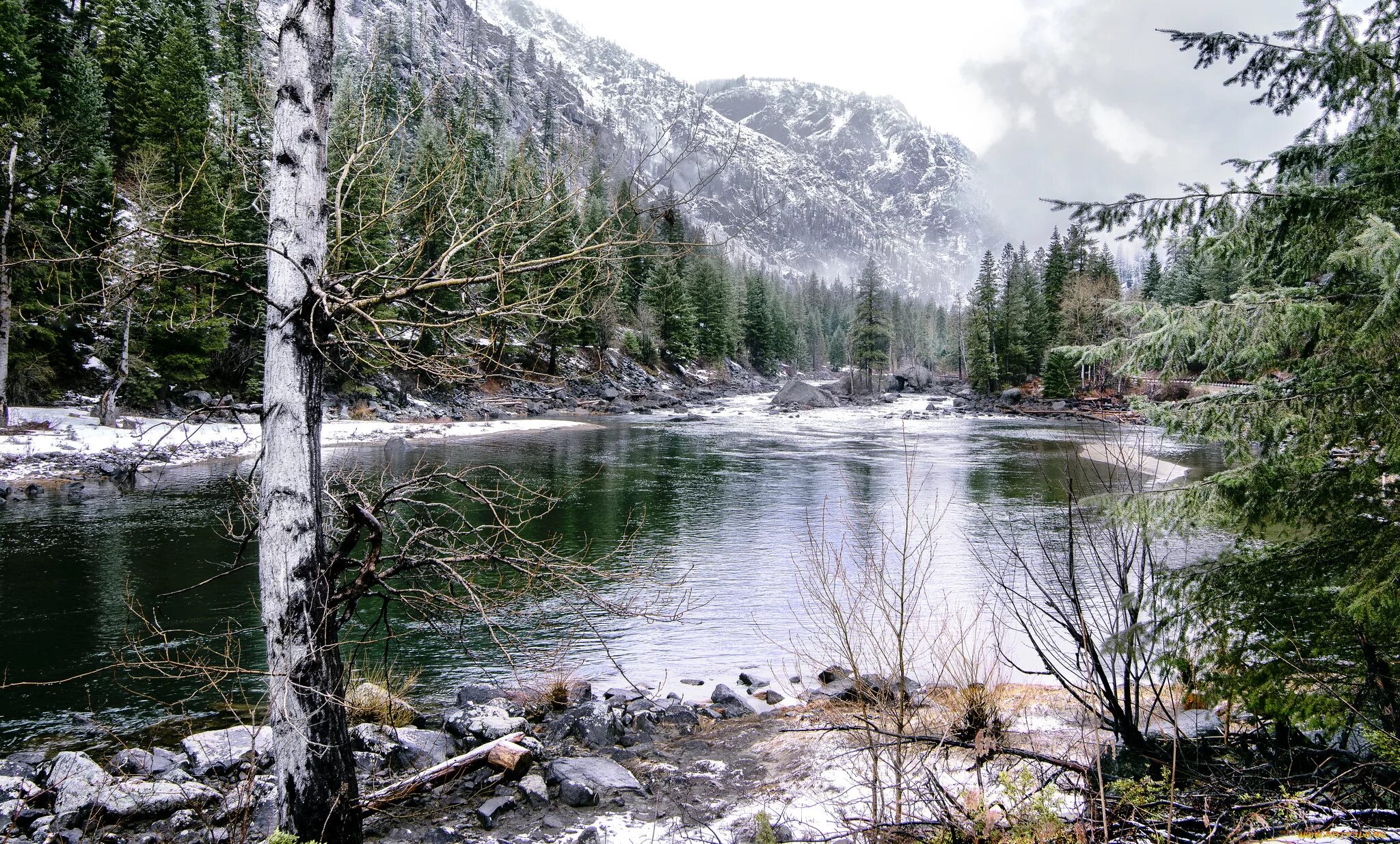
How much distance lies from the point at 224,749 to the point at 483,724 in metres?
2.32

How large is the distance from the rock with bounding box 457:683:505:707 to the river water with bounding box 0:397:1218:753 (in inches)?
21.2

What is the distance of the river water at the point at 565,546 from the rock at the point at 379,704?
83 centimetres

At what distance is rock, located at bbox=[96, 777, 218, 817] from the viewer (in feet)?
18.0

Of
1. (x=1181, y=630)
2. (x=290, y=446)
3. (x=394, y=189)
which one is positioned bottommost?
(x=1181, y=630)

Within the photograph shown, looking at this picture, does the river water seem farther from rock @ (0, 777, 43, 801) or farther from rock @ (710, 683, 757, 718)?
rock @ (710, 683, 757, 718)

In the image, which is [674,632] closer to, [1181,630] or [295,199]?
[1181,630]

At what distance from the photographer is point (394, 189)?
541cm

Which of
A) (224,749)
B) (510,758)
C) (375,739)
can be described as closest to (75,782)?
(224,749)

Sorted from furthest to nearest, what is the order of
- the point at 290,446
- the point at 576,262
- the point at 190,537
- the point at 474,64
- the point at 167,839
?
the point at 474,64 < the point at 190,537 < the point at 167,839 < the point at 576,262 < the point at 290,446

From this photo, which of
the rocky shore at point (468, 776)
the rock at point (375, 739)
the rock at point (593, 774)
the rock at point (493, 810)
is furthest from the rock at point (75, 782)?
Answer: the rock at point (593, 774)

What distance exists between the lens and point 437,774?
6.09 m

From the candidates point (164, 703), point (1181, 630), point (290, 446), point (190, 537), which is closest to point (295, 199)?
point (290, 446)

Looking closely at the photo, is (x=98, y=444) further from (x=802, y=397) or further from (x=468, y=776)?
(x=802, y=397)

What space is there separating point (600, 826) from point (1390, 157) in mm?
7242
